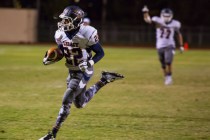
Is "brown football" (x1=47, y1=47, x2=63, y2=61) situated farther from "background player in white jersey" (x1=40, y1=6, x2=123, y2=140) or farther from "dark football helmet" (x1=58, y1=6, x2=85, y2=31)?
"dark football helmet" (x1=58, y1=6, x2=85, y2=31)

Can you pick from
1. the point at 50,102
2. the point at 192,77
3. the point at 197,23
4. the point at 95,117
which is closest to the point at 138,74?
the point at 192,77

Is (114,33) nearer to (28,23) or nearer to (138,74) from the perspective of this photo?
(28,23)

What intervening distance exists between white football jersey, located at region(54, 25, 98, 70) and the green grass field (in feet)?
3.54

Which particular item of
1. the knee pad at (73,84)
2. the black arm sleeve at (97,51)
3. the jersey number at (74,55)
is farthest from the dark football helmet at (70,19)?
the knee pad at (73,84)

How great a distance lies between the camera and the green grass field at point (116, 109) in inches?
293

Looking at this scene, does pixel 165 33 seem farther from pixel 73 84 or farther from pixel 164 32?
pixel 73 84

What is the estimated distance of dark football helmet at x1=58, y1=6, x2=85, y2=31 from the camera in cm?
684

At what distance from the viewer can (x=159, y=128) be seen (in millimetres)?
7848

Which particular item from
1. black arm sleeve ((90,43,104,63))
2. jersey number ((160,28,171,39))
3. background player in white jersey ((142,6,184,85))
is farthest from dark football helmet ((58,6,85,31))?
jersey number ((160,28,171,39))

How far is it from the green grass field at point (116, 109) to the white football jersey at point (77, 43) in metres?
1.08

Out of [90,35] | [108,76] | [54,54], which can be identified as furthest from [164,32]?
[54,54]

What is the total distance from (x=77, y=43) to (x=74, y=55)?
0.18 meters

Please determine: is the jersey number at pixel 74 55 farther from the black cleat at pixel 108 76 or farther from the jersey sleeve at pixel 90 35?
the black cleat at pixel 108 76

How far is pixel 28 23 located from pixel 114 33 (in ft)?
22.8
